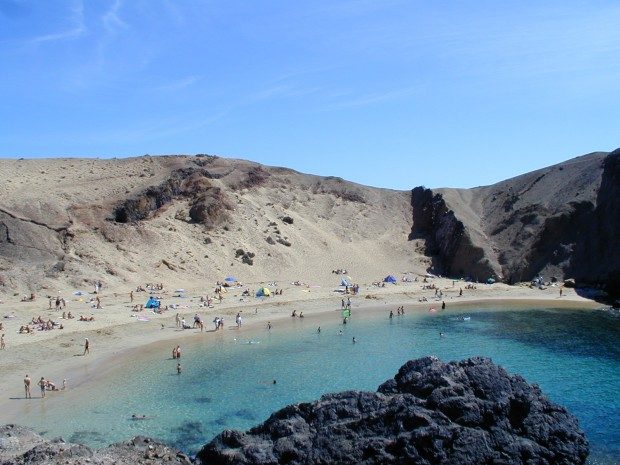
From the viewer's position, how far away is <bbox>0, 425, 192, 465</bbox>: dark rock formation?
1366cm

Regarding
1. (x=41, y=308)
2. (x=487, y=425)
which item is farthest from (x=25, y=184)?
(x=487, y=425)

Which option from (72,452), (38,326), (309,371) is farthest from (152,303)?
(72,452)

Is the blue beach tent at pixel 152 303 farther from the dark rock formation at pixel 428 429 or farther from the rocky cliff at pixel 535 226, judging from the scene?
the rocky cliff at pixel 535 226

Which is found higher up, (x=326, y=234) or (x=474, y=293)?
(x=326, y=234)

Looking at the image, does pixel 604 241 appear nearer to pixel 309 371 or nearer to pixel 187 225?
pixel 309 371

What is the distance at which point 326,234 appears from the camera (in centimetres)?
6725

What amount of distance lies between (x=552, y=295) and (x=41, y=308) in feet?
137

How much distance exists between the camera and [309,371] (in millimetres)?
28375

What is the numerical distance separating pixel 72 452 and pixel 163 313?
1074 inches

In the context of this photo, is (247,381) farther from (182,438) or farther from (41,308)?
(41,308)

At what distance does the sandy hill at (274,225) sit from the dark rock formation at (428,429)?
1285 inches

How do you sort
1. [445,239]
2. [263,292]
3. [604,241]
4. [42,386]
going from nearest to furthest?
[42,386] → [263,292] → [604,241] → [445,239]

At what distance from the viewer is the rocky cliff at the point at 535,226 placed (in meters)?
53.7

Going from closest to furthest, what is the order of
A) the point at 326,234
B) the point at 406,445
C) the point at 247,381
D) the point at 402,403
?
the point at 406,445 → the point at 402,403 → the point at 247,381 → the point at 326,234
